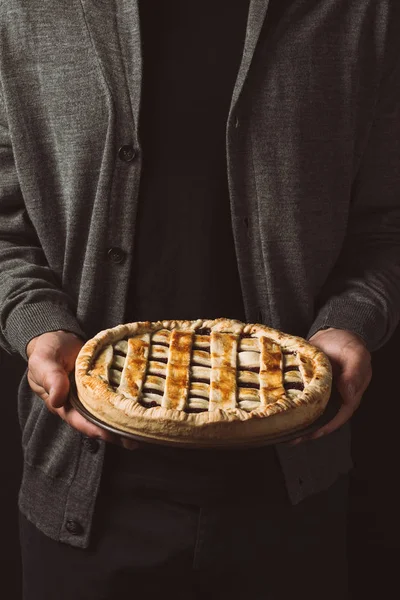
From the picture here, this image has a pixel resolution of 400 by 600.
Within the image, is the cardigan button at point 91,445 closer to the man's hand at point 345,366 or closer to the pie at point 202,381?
the pie at point 202,381

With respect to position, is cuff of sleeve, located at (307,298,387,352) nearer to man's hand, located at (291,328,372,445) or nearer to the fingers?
man's hand, located at (291,328,372,445)

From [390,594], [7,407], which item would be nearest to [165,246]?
[7,407]

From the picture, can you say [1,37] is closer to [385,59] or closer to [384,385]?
[385,59]

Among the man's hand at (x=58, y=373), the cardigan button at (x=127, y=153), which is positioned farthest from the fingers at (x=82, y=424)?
the cardigan button at (x=127, y=153)

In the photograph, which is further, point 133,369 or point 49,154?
point 49,154

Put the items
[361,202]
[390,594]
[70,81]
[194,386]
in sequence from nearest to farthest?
[194,386] < [70,81] < [361,202] < [390,594]

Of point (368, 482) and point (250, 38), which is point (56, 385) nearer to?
point (250, 38)

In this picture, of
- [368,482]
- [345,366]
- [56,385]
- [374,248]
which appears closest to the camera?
[56,385]

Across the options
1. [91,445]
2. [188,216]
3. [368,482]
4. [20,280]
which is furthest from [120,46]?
[368,482]
